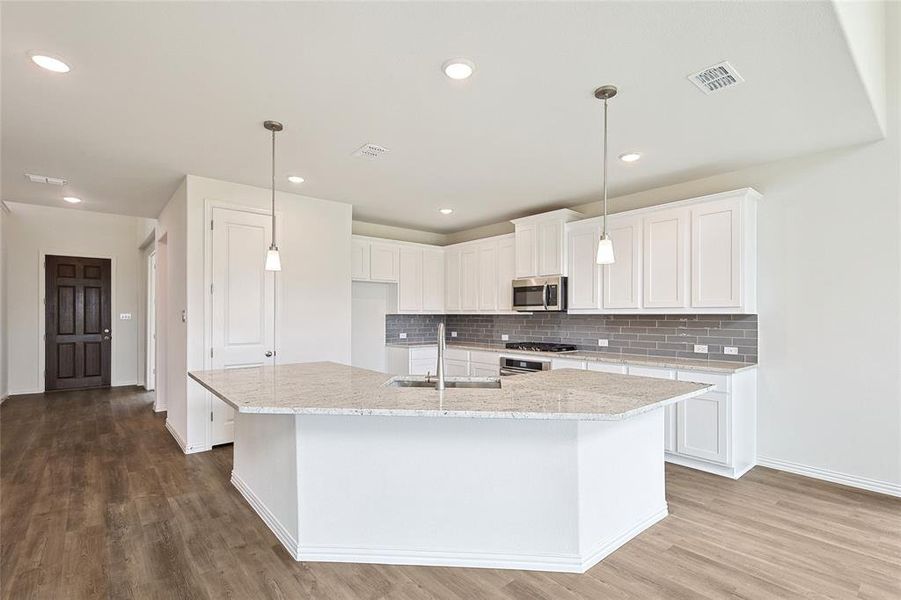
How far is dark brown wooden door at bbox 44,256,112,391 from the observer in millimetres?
7086

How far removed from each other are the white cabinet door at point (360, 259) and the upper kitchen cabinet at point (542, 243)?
1908mm

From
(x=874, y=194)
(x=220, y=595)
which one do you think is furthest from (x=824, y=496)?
(x=220, y=595)

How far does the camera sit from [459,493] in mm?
2324

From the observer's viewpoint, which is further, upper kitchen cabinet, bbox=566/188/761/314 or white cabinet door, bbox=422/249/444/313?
white cabinet door, bbox=422/249/444/313

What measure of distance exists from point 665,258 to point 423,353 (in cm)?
326

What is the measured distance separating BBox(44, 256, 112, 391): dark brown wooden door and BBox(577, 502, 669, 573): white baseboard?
27.3ft

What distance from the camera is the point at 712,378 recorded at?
359 cm

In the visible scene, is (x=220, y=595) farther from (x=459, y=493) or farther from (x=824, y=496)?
(x=824, y=496)

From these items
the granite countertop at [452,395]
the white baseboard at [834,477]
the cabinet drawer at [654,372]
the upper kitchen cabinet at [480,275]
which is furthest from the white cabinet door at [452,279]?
the white baseboard at [834,477]

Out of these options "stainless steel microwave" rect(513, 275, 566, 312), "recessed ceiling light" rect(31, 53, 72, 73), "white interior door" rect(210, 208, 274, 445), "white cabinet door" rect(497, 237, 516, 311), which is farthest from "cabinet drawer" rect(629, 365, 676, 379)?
"recessed ceiling light" rect(31, 53, 72, 73)

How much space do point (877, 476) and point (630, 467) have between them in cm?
219

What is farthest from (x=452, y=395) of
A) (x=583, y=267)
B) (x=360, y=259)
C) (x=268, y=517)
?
(x=360, y=259)

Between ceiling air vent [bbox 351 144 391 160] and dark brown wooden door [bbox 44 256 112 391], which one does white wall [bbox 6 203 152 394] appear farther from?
ceiling air vent [bbox 351 144 391 160]

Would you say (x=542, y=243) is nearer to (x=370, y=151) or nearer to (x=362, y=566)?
(x=370, y=151)
